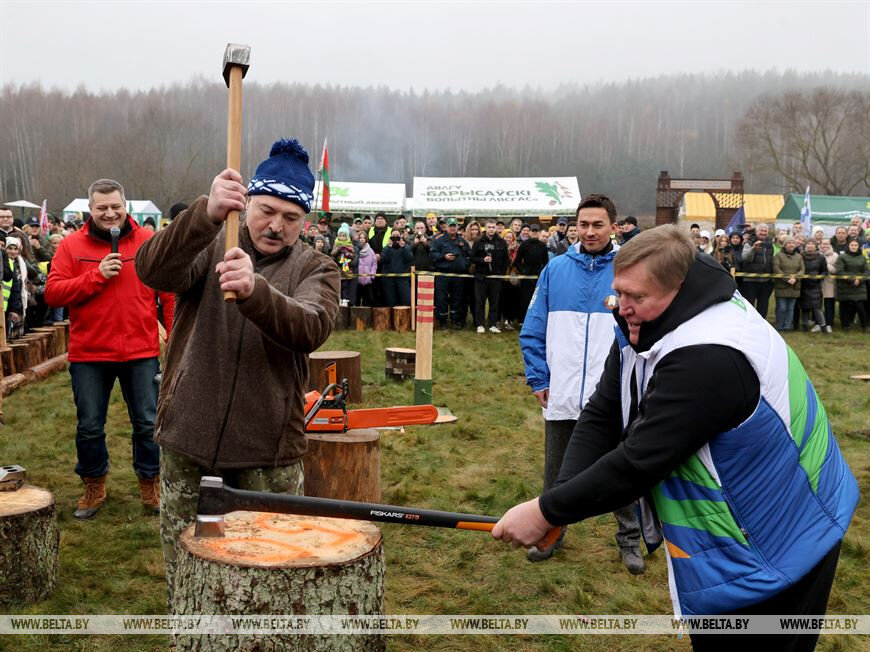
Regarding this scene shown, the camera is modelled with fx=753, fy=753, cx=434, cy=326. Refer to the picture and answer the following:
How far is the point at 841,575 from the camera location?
4602 mm

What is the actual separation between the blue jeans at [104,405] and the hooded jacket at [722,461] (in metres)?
3.76

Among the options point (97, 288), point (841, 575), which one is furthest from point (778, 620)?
point (97, 288)

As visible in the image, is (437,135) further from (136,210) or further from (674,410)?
(674,410)

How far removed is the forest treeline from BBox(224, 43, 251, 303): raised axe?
5783cm

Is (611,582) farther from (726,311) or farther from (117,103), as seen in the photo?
(117,103)

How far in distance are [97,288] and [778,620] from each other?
4.47 m

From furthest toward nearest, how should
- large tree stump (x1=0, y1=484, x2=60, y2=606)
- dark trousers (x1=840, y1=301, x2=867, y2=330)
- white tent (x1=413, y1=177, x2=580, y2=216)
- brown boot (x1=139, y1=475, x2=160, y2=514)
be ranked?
white tent (x1=413, y1=177, x2=580, y2=216) → dark trousers (x1=840, y1=301, x2=867, y2=330) → brown boot (x1=139, y1=475, x2=160, y2=514) → large tree stump (x1=0, y1=484, x2=60, y2=606)

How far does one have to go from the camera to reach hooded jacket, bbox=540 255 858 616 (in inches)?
83.6

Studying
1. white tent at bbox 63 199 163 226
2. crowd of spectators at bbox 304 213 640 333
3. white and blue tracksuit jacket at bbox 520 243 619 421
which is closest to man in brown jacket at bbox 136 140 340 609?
white and blue tracksuit jacket at bbox 520 243 619 421

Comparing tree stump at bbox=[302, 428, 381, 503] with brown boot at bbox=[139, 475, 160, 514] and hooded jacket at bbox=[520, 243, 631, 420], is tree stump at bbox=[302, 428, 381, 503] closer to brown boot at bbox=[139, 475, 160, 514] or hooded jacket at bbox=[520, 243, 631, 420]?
brown boot at bbox=[139, 475, 160, 514]

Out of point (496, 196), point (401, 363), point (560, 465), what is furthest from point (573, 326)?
point (496, 196)

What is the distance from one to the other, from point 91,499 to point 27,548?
1455 mm

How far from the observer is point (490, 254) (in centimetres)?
1504

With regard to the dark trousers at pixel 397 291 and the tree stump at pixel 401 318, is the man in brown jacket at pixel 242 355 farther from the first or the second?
the dark trousers at pixel 397 291
